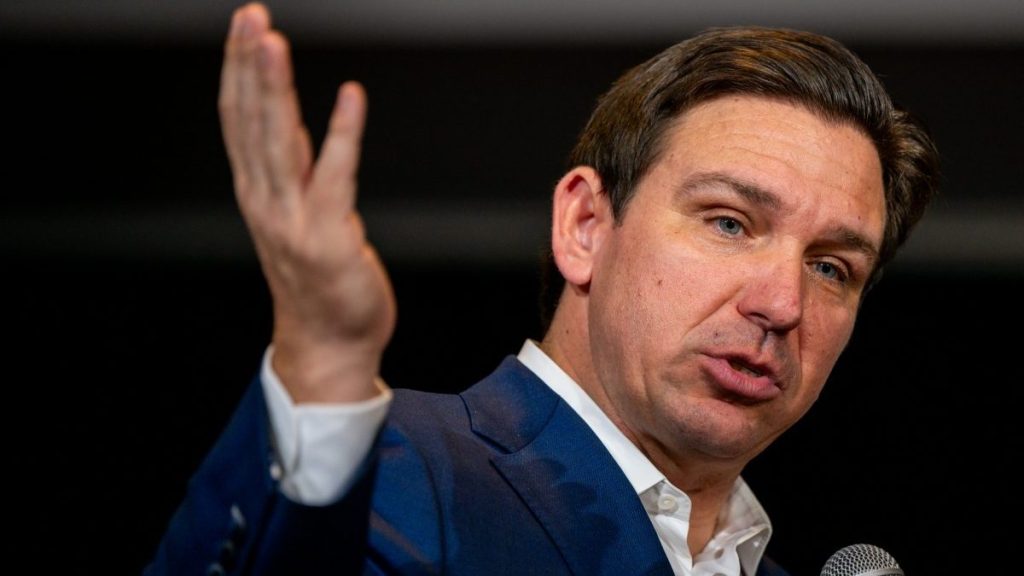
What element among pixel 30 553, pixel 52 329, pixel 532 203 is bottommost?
pixel 30 553

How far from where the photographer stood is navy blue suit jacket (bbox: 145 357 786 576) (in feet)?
4.62

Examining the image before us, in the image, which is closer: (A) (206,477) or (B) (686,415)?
(A) (206,477)

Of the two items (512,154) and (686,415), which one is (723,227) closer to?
(686,415)

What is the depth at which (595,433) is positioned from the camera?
2.11m

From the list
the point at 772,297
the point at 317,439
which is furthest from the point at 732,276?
the point at 317,439

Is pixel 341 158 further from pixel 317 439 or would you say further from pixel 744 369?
pixel 744 369

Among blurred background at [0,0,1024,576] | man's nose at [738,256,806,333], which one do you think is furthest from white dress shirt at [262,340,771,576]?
blurred background at [0,0,1024,576]

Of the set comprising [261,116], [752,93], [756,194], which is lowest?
[756,194]

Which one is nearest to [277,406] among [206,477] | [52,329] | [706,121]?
[206,477]

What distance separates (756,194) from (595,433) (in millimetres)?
438

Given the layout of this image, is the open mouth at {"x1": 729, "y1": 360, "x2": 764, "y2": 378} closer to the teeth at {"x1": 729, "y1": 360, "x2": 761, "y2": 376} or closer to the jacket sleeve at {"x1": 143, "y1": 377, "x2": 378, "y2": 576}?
the teeth at {"x1": 729, "y1": 360, "x2": 761, "y2": 376}

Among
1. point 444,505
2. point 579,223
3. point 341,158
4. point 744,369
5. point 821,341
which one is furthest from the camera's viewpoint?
point 579,223

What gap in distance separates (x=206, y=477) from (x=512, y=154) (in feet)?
7.16

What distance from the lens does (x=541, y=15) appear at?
346cm
